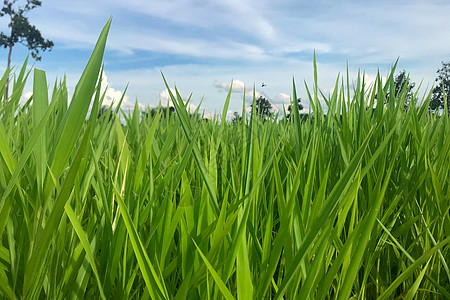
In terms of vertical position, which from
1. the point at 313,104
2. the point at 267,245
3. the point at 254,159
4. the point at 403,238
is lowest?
the point at 403,238

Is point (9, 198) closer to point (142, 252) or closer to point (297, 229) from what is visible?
point (142, 252)

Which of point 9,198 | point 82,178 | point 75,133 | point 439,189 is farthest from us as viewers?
point 439,189

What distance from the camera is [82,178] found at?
559mm

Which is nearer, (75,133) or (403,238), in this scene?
(75,133)

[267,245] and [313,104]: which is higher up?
[313,104]

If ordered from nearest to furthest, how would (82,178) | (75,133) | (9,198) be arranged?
(75,133)
(9,198)
(82,178)

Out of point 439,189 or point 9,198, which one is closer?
point 9,198

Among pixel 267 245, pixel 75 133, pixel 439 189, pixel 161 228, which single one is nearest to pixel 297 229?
pixel 267 245

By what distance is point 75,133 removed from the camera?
1.07 ft

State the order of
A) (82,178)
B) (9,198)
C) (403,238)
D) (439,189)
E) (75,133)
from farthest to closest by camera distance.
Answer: (403,238) → (439,189) → (82,178) → (9,198) → (75,133)

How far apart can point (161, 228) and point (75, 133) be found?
0.22 meters

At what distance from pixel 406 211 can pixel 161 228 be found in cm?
65

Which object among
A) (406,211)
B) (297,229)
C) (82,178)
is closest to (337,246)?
(297,229)

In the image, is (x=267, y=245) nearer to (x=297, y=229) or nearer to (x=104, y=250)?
(x=297, y=229)
